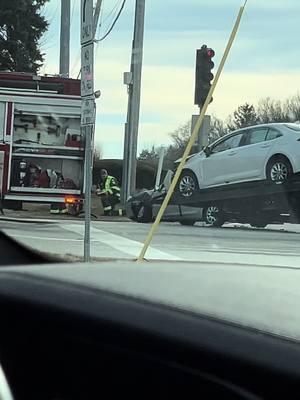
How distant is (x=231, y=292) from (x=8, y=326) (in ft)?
1.77

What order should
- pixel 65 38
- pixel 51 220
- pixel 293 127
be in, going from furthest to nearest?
pixel 65 38, pixel 51 220, pixel 293 127

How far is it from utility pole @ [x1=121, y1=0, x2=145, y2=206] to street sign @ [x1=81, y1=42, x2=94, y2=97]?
6764mm

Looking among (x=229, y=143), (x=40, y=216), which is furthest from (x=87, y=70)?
(x=40, y=216)

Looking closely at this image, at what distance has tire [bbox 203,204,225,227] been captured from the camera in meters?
8.80

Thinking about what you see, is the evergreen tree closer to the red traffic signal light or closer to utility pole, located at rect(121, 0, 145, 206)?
utility pole, located at rect(121, 0, 145, 206)

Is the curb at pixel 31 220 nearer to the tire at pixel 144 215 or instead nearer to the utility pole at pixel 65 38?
the tire at pixel 144 215

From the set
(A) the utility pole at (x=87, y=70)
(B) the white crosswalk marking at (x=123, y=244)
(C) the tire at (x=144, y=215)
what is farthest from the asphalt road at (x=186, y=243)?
(A) the utility pole at (x=87, y=70)

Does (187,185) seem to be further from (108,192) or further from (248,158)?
(108,192)

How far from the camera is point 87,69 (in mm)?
8148

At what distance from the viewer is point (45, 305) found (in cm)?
142

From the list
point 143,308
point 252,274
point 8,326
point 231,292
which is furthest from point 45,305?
point 252,274

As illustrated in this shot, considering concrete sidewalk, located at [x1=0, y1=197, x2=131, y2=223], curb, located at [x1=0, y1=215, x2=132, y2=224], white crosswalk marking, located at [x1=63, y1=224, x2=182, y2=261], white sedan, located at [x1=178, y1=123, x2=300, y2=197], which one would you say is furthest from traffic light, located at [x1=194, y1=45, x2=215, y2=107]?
concrete sidewalk, located at [x1=0, y1=197, x2=131, y2=223]

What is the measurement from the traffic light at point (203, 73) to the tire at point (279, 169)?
5.01 ft

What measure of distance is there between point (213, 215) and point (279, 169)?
46.2 inches
